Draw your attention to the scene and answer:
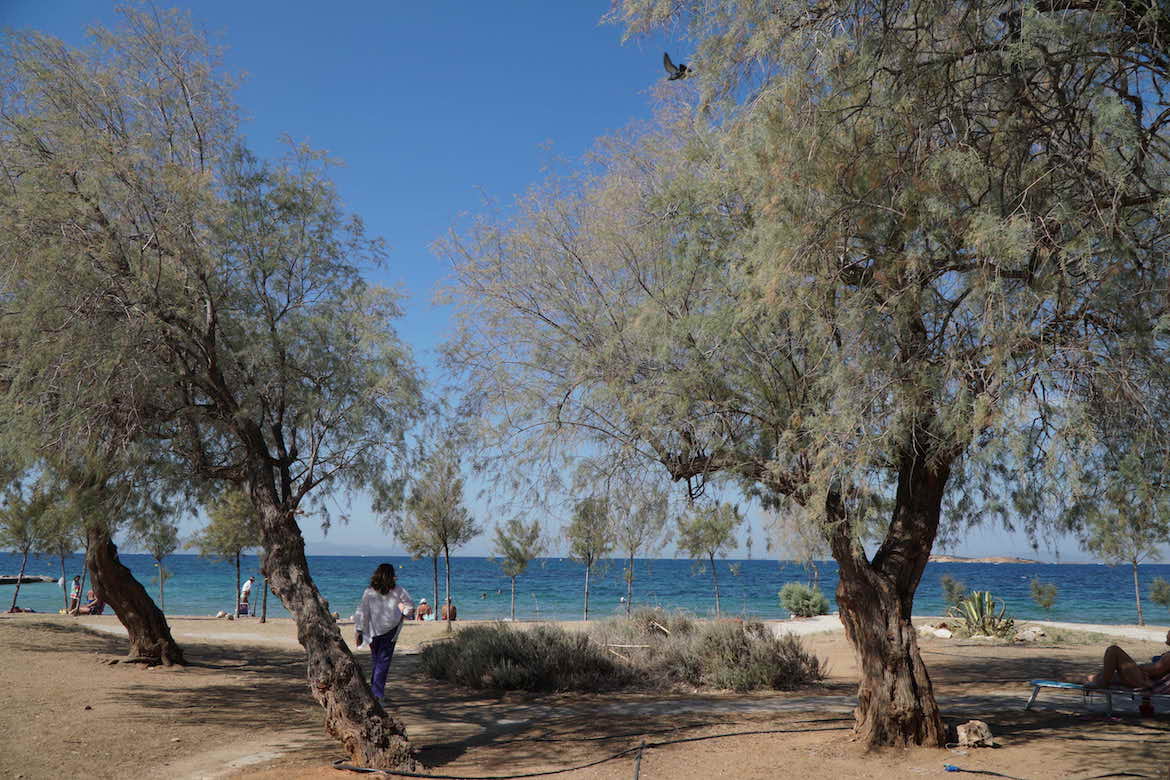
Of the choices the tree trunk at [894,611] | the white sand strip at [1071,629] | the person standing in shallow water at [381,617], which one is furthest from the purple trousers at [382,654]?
the white sand strip at [1071,629]

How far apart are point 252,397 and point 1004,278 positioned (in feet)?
24.7

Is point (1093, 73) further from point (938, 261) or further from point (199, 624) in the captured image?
point (199, 624)

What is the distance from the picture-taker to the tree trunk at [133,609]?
41.2 ft

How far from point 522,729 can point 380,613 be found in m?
2.05

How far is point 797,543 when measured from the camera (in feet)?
32.2

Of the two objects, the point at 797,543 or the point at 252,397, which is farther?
the point at 797,543

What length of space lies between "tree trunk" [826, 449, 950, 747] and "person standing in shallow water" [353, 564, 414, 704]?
15.1 ft

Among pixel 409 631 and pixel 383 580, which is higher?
pixel 383 580

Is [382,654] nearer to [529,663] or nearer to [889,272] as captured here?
[529,663]

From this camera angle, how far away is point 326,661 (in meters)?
7.30

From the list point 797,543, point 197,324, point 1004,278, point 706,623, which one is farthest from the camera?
point 706,623

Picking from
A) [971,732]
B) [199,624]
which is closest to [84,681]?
[971,732]

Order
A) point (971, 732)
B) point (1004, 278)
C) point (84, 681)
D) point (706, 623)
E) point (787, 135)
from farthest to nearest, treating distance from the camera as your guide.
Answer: point (706, 623) < point (84, 681) < point (971, 732) < point (787, 135) < point (1004, 278)

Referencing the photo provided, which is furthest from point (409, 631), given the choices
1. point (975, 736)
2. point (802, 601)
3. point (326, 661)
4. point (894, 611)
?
point (975, 736)
